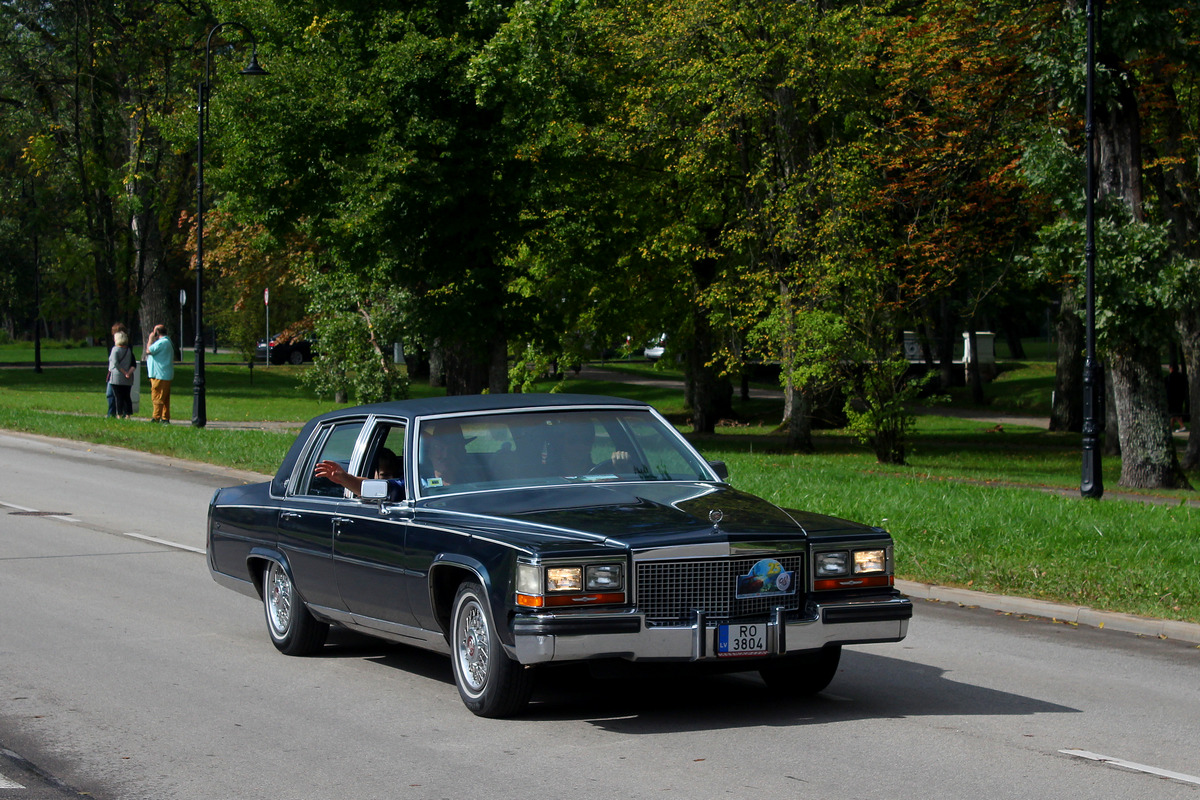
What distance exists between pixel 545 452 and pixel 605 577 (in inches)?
57.6

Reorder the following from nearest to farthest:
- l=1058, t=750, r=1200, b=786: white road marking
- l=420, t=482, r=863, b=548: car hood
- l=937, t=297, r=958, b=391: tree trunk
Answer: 1. l=1058, t=750, r=1200, b=786: white road marking
2. l=420, t=482, r=863, b=548: car hood
3. l=937, t=297, r=958, b=391: tree trunk

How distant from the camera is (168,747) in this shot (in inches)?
255

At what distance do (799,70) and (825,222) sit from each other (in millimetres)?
3510

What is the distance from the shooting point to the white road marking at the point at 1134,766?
603 cm

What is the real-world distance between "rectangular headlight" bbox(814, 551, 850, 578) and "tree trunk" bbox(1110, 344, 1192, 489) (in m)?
18.0

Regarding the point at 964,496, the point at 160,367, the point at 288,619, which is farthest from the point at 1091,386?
the point at 160,367

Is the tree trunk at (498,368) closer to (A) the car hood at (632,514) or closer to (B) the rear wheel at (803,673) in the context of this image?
(A) the car hood at (632,514)

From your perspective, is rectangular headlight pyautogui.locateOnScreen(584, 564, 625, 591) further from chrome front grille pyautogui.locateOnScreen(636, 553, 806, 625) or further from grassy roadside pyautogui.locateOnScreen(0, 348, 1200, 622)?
grassy roadside pyautogui.locateOnScreen(0, 348, 1200, 622)

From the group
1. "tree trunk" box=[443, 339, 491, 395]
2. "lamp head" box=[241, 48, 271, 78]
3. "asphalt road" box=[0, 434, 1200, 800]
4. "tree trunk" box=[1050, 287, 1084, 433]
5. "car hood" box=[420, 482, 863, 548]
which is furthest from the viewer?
"tree trunk" box=[1050, 287, 1084, 433]

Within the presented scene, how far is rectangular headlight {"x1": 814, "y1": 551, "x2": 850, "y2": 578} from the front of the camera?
6.91 metres

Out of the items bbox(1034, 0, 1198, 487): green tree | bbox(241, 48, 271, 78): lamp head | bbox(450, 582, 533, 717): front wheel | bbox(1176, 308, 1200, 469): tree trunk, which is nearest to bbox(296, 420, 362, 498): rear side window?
bbox(450, 582, 533, 717): front wheel

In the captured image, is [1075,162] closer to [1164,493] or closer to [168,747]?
[1164,493]

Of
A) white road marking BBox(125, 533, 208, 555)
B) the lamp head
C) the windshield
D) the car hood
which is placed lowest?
white road marking BBox(125, 533, 208, 555)

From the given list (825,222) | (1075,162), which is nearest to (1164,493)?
(1075,162)
